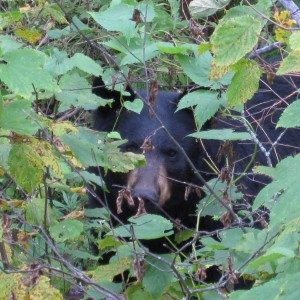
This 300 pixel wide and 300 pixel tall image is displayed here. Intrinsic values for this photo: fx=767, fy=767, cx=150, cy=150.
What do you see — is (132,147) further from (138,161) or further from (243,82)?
(243,82)

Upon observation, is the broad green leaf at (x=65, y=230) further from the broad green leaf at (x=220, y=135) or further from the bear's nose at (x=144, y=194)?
the bear's nose at (x=144, y=194)

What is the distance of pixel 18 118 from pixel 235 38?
0.75 meters

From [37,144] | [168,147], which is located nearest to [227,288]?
[37,144]

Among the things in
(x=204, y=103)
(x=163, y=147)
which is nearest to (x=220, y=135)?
(x=204, y=103)

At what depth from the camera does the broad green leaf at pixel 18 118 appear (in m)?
2.43

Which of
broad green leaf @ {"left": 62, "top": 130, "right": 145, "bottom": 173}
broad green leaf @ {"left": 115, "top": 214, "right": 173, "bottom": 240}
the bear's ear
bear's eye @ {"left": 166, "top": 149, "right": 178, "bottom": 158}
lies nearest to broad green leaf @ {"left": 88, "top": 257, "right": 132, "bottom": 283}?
broad green leaf @ {"left": 115, "top": 214, "right": 173, "bottom": 240}

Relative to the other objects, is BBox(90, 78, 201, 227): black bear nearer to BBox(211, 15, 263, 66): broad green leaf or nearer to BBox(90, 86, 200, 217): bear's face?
BBox(90, 86, 200, 217): bear's face

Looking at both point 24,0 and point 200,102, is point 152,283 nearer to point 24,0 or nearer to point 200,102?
point 200,102

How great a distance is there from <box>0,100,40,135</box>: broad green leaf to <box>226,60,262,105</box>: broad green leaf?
2.09 feet

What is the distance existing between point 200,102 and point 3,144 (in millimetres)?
774

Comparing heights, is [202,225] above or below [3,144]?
below

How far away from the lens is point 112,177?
4414mm

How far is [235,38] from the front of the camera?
2174 millimetres

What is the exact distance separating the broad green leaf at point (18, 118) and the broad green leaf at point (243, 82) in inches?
25.0
